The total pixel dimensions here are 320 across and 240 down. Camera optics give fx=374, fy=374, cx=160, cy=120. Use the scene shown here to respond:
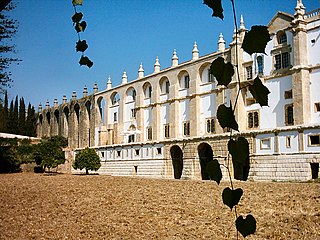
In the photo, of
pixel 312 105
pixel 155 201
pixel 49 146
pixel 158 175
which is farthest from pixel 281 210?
pixel 49 146

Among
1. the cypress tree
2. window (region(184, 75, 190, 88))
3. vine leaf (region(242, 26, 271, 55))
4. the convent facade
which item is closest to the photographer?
vine leaf (region(242, 26, 271, 55))

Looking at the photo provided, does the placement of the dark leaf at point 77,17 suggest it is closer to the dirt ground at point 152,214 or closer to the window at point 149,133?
the dirt ground at point 152,214

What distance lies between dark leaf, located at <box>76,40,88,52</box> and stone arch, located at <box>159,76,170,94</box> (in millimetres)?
33613

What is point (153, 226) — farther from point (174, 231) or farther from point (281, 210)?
point (281, 210)

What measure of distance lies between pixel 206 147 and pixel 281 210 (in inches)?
734

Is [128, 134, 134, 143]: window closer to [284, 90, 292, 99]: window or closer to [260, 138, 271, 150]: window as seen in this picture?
[260, 138, 271, 150]: window

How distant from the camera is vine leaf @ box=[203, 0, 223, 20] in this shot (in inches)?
36.7

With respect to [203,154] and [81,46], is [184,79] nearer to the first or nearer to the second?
[203,154]

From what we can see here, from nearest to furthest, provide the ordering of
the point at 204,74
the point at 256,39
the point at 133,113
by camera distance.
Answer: the point at 256,39 → the point at 204,74 → the point at 133,113

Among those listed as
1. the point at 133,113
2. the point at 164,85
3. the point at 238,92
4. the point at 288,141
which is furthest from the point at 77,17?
the point at 133,113

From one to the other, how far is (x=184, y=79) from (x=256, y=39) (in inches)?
1278

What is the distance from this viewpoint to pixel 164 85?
1396 inches

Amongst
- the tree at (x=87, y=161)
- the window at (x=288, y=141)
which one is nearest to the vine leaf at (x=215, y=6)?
the window at (x=288, y=141)

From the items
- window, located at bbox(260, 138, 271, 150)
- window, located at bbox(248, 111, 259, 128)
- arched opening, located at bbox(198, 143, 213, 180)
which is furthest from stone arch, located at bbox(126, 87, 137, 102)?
window, located at bbox(260, 138, 271, 150)
